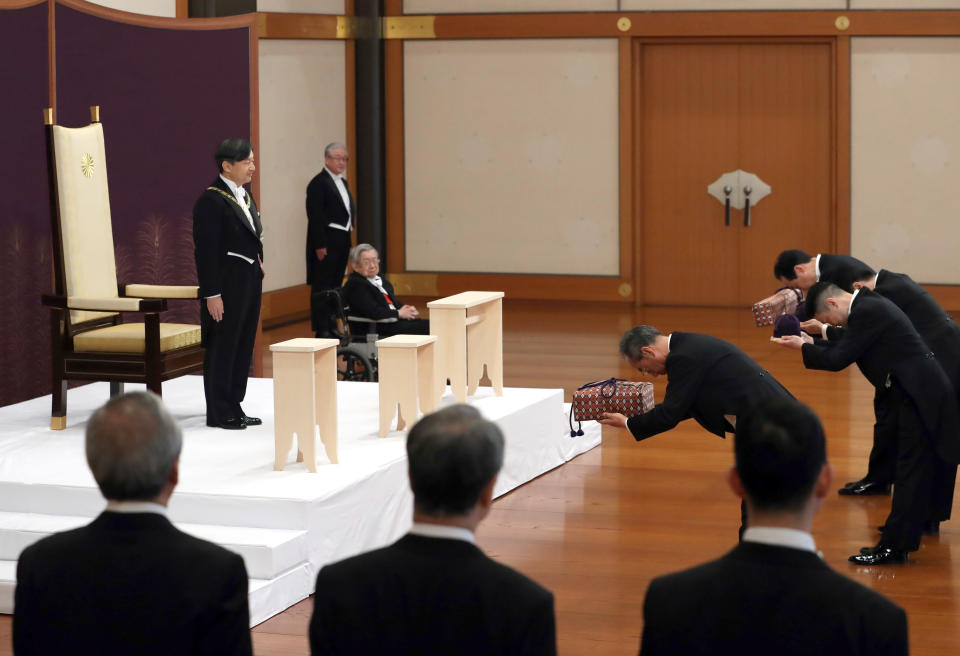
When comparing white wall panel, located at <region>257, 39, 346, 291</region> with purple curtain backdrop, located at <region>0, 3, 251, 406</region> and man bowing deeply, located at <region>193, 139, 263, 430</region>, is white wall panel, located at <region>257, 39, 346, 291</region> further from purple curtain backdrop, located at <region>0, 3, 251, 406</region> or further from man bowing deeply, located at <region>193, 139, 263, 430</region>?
man bowing deeply, located at <region>193, 139, 263, 430</region>

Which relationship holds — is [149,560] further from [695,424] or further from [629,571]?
[695,424]

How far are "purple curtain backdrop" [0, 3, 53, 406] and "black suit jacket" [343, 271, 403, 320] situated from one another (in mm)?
1558

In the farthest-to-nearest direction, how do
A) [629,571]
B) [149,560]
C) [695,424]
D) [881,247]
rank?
[881,247]
[695,424]
[629,571]
[149,560]

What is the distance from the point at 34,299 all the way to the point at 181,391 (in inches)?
33.4

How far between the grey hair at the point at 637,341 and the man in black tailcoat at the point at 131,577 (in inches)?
107

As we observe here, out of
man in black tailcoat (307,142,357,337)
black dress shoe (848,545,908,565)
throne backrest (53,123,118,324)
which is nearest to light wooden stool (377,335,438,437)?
throne backrest (53,123,118,324)

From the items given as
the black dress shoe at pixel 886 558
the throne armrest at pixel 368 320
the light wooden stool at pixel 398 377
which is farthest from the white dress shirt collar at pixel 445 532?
the throne armrest at pixel 368 320

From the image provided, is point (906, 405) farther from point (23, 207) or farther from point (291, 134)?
point (291, 134)

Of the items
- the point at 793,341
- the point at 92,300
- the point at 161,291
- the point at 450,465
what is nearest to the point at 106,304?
the point at 92,300

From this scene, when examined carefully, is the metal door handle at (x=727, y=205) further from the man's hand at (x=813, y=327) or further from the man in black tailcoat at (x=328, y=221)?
the man's hand at (x=813, y=327)

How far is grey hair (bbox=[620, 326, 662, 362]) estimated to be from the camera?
14.9 feet

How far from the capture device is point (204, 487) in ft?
15.7

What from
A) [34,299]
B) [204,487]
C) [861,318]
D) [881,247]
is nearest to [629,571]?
[861,318]

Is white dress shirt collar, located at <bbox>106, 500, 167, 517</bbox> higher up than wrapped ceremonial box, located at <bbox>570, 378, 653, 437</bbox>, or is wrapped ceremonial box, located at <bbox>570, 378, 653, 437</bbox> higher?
white dress shirt collar, located at <bbox>106, 500, 167, 517</bbox>
